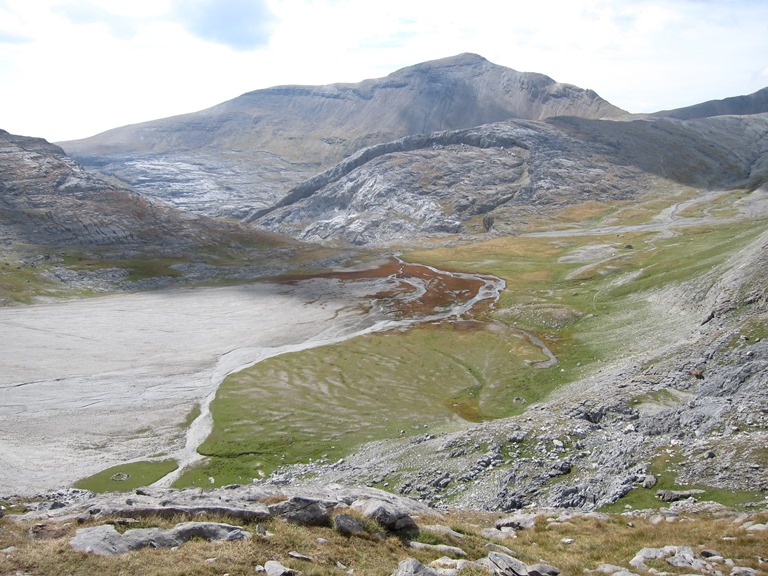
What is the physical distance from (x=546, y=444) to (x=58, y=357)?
280 ft

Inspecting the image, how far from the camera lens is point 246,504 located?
1005 inches

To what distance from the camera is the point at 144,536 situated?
Answer: 2102 centimetres

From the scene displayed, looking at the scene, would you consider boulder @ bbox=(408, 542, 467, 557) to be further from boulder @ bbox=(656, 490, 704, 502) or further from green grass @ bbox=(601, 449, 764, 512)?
boulder @ bbox=(656, 490, 704, 502)

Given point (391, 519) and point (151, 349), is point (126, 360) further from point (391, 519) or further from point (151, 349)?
point (391, 519)

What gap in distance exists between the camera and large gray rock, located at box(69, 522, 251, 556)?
787 inches

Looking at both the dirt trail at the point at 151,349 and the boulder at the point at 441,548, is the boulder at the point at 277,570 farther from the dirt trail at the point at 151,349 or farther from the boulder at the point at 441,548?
the dirt trail at the point at 151,349

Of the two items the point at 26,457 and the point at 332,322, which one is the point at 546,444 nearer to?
the point at 26,457

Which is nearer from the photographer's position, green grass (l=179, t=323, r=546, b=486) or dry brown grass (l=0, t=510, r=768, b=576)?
dry brown grass (l=0, t=510, r=768, b=576)

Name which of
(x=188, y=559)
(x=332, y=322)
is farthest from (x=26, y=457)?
(x=332, y=322)

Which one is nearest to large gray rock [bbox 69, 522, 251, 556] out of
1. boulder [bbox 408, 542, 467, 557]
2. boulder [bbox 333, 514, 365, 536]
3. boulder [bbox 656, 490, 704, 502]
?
boulder [bbox 333, 514, 365, 536]

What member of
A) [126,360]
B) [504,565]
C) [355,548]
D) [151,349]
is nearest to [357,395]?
[126,360]

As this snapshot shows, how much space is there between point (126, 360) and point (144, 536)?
259 feet

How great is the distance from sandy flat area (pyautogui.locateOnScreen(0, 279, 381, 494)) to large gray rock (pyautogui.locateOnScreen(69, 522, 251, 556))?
34.4m

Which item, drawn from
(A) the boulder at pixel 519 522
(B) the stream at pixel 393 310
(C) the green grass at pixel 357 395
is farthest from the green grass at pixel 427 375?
(A) the boulder at pixel 519 522
